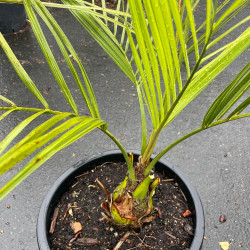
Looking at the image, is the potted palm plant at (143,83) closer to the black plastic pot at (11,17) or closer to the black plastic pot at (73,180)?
the black plastic pot at (73,180)

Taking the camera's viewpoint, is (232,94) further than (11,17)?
No

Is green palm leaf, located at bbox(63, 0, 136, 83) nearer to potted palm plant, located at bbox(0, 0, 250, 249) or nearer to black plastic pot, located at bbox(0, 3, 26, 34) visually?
potted palm plant, located at bbox(0, 0, 250, 249)

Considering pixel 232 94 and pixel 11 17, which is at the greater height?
pixel 11 17

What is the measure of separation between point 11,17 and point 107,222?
1334 millimetres

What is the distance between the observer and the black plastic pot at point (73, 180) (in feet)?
2.72

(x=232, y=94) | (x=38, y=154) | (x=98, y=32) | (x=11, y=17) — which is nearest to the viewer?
(x=38, y=154)

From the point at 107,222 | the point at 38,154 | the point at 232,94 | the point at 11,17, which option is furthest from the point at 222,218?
the point at 11,17

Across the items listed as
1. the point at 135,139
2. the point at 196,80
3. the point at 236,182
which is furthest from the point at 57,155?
the point at 196,80

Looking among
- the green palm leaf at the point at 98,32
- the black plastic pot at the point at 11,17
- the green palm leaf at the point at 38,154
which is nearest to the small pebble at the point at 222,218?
the green palm leaf at the point at 98,32

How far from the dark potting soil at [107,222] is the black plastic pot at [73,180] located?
0.03 meters

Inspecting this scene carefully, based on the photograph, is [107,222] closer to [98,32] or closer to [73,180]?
[73,180]

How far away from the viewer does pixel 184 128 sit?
1457 mm

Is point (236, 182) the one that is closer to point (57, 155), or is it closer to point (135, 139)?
point (135, 139)

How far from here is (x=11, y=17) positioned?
5.77ft
